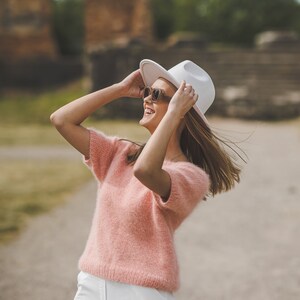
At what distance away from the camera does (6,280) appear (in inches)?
208

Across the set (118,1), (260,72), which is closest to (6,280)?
(260,72)

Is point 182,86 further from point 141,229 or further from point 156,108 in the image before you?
point 141,229

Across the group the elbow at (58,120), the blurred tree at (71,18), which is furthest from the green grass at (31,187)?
the blurred tree at (71,18)

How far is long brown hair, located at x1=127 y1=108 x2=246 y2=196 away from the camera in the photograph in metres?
2.62

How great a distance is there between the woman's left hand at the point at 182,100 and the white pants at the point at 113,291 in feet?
2.00

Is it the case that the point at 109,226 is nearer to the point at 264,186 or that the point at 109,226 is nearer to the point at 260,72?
the point at 264,186

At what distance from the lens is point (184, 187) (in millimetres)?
2455

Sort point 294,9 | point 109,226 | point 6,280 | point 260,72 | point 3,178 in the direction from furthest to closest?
point 294,9 < point 260,72 < point 3,178 < point 6,280 < point 109,226

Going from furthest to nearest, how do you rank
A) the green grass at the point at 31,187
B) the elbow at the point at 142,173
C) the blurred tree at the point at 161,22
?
1. the blurred tree at the point at 161,22
2. the green grass at the point at 31,187
3. the elbow at the point at 142,173

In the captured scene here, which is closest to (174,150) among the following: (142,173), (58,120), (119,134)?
(142,173)

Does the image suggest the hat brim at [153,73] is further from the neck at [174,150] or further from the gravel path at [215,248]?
the gravel path at [215,248]

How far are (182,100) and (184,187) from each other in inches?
11.8

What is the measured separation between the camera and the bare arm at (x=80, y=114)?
2799 millimetres

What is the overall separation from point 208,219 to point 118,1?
18.6 m
